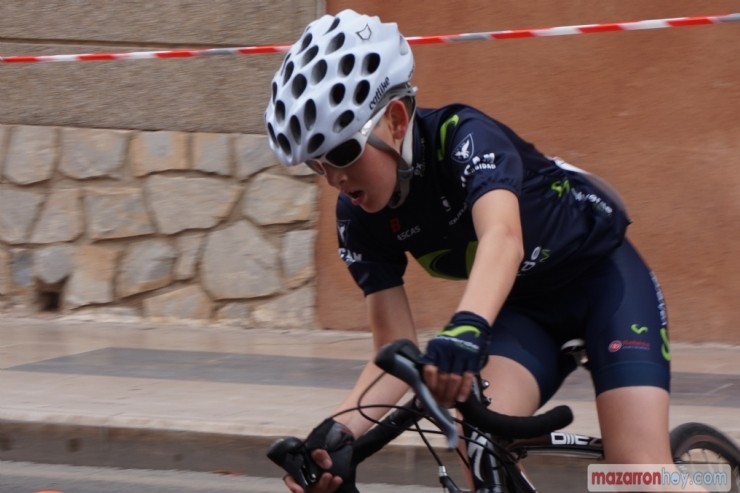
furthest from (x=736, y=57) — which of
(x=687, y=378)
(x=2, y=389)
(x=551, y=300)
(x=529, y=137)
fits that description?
(x=551, y=300)

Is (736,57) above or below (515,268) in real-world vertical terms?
above

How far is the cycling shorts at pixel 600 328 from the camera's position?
3.20m

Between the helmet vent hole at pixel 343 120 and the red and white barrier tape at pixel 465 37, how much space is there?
517 cm

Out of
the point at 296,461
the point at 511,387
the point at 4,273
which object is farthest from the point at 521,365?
the point at 4,273

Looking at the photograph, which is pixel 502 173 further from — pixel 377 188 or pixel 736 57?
pixel 736 57

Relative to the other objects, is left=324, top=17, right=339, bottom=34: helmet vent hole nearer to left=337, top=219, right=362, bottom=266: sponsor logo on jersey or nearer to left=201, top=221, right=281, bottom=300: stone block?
left=337, top=219, right=362, bottom=266: sponsor logo on jersey

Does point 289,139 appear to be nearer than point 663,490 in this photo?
Yes

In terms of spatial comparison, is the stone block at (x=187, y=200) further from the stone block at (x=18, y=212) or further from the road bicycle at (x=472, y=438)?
the road bicycle at (x=472, y=438)

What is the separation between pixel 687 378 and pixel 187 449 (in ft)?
9.39

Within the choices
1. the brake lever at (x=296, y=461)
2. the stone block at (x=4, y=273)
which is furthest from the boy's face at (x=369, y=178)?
the stone block at (x=4, y=273)

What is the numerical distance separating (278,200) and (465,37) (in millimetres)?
1773

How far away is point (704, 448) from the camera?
12.8ft

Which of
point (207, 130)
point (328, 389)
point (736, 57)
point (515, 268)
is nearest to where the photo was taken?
point (515, 268)

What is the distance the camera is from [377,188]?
302cm
